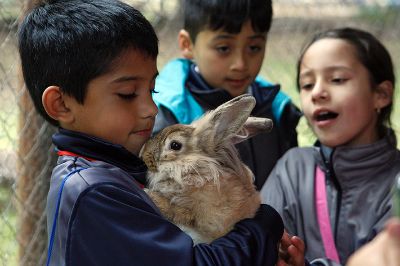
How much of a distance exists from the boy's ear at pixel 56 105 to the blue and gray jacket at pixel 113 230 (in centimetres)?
16

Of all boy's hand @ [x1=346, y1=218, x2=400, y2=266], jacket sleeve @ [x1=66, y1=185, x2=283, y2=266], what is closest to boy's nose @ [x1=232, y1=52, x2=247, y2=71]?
jacket sleeve @ [x1=66, y1=185, x2=283, y2=266]

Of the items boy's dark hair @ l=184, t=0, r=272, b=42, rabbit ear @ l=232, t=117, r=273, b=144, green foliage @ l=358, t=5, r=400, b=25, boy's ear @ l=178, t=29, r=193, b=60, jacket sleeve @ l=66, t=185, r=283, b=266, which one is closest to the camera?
jacket sleeve @ l=66, t=185, r=283, b=266

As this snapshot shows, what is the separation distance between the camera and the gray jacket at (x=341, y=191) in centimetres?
285

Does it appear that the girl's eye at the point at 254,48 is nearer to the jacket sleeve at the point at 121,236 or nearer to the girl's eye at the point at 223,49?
the girl's eye at the point at 223,49

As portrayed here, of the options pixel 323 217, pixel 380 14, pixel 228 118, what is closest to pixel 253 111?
pixel 323 217

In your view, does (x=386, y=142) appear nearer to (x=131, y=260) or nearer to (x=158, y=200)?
(x=158, y=200)

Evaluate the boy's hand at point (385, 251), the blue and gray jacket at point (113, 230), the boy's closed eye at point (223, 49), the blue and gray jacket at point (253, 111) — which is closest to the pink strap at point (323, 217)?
the blue and gray jacket at point (253, 111)

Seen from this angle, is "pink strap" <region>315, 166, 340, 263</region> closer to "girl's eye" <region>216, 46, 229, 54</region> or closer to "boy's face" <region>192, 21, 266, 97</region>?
"boy's face" <region>192, 21, 266, 97</region>

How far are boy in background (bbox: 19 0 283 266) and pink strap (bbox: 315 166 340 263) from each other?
889 millimetres

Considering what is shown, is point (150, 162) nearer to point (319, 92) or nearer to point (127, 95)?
point (127, 95)

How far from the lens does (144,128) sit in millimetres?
1984

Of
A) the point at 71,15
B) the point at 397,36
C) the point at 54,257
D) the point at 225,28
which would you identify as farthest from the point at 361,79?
the point at 397,36

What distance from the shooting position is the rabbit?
1944 mm

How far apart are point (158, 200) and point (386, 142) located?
147 centimetres
